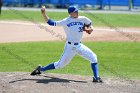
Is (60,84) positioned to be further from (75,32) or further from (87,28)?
(87,28)

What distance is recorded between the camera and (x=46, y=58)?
15.5 meters

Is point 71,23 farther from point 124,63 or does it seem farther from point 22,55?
point 22,55

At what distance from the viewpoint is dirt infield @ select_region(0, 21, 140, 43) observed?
70.9 feet

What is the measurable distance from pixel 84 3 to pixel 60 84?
116 feet

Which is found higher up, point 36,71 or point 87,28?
point 87,28

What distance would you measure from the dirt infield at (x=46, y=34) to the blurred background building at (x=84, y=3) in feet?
57.6

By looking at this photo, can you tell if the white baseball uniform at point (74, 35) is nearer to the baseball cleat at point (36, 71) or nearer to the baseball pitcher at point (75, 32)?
the baseball pitcher at point (75, 32)

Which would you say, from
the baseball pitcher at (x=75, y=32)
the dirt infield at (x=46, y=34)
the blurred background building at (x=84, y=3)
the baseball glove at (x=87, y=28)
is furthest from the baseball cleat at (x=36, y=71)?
the blurred background building at (x=84, y=3)

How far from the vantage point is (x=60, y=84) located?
10086 mm

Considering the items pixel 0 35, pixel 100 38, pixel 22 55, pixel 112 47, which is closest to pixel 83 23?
pixel 22 55

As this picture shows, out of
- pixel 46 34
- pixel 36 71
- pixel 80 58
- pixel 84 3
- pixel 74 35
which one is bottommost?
pixel 84 3

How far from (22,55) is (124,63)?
386 cm

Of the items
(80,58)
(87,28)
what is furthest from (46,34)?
(87,28)

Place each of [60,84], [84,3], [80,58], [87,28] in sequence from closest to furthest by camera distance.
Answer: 1. [60,84]
2. [87,28]
3. [80,58]
4. [84,3]
